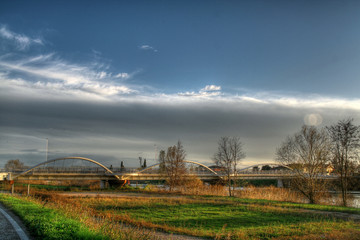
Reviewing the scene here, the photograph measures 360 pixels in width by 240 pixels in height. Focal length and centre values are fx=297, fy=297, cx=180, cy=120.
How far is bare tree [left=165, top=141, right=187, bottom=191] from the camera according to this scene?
166 feet

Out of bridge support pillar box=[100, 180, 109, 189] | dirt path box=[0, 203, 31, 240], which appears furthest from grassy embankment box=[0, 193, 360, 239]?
bridge support pillar box=[100, 180, 109, 189]

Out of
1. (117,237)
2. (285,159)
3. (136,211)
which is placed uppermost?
(285,159)

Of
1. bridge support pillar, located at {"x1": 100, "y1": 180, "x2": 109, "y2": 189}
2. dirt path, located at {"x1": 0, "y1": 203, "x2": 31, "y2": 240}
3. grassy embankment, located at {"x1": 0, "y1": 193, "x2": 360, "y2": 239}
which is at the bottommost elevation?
bridge support pillar, located at {"x1": 100, "y1": 180, "x2": 109, "y2": 189}

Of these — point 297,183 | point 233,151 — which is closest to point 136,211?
point 297,183

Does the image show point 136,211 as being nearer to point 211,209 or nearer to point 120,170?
point 211,209

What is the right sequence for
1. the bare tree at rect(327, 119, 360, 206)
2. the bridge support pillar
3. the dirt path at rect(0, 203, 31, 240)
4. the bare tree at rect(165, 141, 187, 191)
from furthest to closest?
the bridge support pillar < the bare tree at rect(165, 141, 187, 191) < the bare tree at rect(327, 119, 360, 206) < the dirt path at rect(0, 203, 31, 240)

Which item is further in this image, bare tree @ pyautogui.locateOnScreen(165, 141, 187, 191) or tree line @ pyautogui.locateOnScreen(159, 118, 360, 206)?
bare tree @ pyautogui.locateOnScreen(165, 141, 187, 191)

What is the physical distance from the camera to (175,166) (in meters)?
51.5

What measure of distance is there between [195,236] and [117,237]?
556 cm

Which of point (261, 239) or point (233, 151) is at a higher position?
point (233, 151)

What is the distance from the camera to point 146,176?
6688 cm

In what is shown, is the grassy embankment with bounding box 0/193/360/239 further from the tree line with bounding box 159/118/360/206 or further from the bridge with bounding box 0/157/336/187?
the bridge with bounding box 0/157/336/187

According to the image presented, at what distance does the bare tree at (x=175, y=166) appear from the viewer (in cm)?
5047

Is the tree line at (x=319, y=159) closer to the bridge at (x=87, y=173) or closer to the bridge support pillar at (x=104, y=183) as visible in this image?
the bridge at (x=87, y=173)
